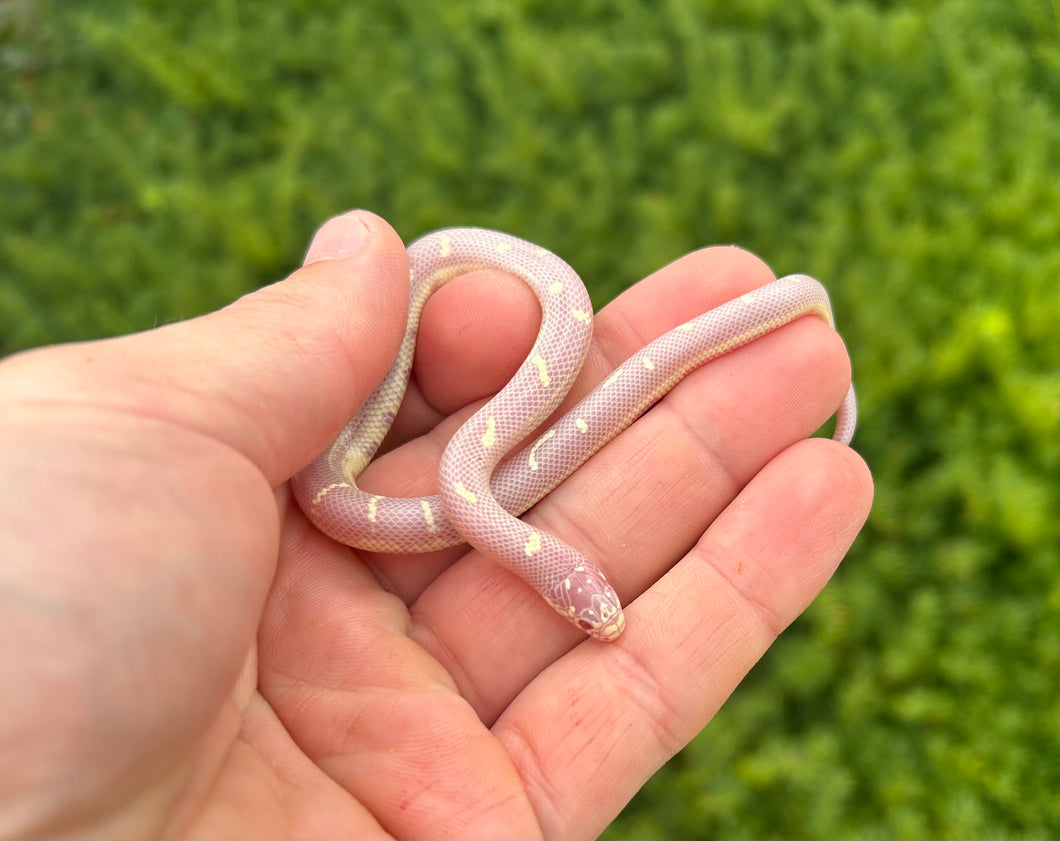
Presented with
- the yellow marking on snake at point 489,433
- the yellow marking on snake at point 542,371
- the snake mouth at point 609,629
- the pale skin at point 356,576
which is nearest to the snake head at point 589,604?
the snake mouth at point 609,629

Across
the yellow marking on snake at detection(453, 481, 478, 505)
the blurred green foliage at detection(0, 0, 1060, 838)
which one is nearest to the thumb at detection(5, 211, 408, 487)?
the yellow marking on snake at detection(453, 481, 478, 505)

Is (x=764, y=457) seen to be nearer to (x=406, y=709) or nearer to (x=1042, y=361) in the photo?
(x=406, y=709)

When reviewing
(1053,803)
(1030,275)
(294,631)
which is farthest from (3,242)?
(1053,803)

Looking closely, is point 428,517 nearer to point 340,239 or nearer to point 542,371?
point 542,371

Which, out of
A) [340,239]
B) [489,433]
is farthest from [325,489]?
[340,239]

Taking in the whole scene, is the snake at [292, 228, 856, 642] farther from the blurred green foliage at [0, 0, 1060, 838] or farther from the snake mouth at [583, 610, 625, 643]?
the blurred green foliage at [0, 0, 1060, 838]

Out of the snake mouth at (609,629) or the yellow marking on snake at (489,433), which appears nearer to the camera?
the snake mouth at (609,629)

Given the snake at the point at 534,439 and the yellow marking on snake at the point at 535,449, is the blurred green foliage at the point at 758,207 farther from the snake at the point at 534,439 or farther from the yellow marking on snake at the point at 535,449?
the yellow marking on snake at the point at 535,449
